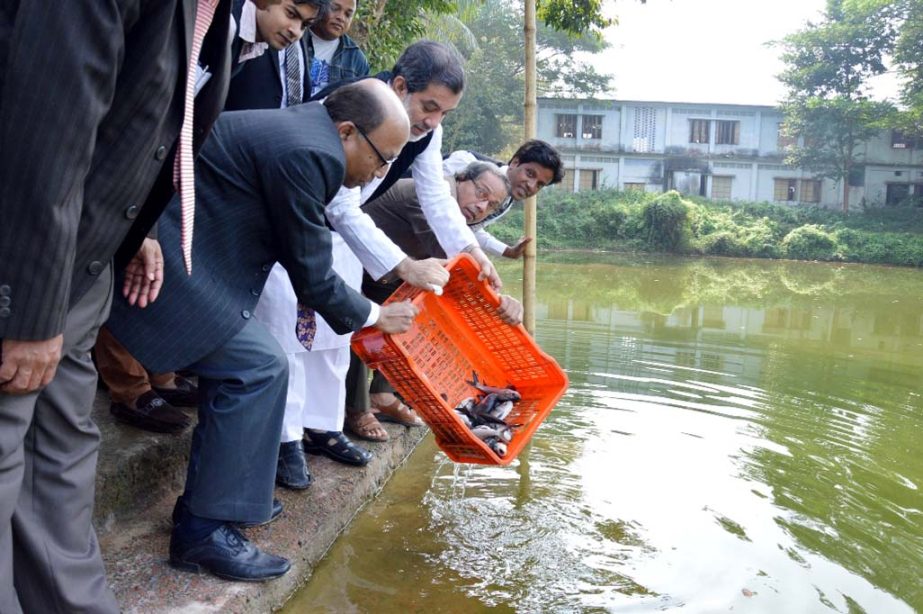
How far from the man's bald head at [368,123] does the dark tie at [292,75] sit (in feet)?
2.96

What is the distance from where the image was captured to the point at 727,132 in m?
36.2

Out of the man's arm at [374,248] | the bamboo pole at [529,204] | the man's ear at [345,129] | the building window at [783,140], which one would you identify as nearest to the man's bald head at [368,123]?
the man's ear at [345,129]

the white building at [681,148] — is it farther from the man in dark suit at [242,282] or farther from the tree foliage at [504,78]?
the man in dark suit at [242,282]

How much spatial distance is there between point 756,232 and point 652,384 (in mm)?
24347

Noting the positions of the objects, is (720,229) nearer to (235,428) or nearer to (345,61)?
(345,61)

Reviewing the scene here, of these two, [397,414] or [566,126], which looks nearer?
[397,414]

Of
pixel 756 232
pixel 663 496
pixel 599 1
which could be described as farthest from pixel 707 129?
pixel 663 496

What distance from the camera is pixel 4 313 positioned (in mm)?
1502

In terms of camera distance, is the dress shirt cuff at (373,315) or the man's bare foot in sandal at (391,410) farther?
the man's bare foot in sandal at (391,410)

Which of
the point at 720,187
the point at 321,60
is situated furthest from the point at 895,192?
the point at 321,60

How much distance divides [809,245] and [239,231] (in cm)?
2894

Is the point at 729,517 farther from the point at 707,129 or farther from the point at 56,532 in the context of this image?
the point at 707,129

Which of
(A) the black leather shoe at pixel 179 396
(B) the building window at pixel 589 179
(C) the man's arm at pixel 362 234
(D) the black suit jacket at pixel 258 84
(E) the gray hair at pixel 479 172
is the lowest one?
(A) the black leather shoe at pixel 179 396

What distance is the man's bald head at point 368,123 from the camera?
2.57m
